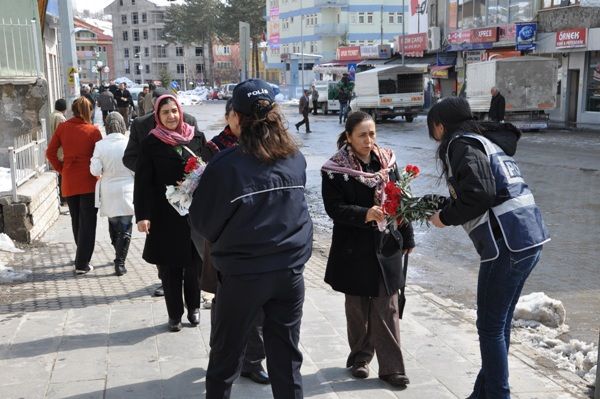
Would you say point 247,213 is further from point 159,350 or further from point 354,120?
point 159,350

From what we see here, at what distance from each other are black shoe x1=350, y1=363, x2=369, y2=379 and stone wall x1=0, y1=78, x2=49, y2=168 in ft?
26.2

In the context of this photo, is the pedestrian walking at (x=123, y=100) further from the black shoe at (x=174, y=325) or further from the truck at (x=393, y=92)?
the black shoe at (x=174, y=325)

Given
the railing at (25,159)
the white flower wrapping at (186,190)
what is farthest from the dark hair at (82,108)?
the white flower wrapping at (186,190)

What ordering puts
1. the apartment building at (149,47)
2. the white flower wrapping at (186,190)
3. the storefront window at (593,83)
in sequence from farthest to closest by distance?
the apartment building at (149,47) → the storefront window at (593,83) → the white flower wrapping at (186,190)

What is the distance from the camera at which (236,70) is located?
94375 mm

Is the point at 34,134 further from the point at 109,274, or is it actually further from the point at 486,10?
the point at 486,10

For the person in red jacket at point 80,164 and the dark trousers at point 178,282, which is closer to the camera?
the dark trousers at point 178,282

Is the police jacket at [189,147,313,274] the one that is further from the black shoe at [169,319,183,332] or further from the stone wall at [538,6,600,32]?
the stone wall at [538,6,600,32]

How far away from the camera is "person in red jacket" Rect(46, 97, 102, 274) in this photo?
23.5ft

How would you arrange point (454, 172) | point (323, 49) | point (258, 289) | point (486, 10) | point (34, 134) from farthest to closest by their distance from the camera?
point (323, 49), point (486, 10), point (34, 134), point (454, 172), point (258, 289)

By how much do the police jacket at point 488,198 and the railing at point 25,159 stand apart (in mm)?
6444

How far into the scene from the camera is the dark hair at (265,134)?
3.23m

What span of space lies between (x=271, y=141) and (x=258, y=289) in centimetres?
72

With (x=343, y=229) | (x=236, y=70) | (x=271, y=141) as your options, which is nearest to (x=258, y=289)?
(x=271, y=141)
